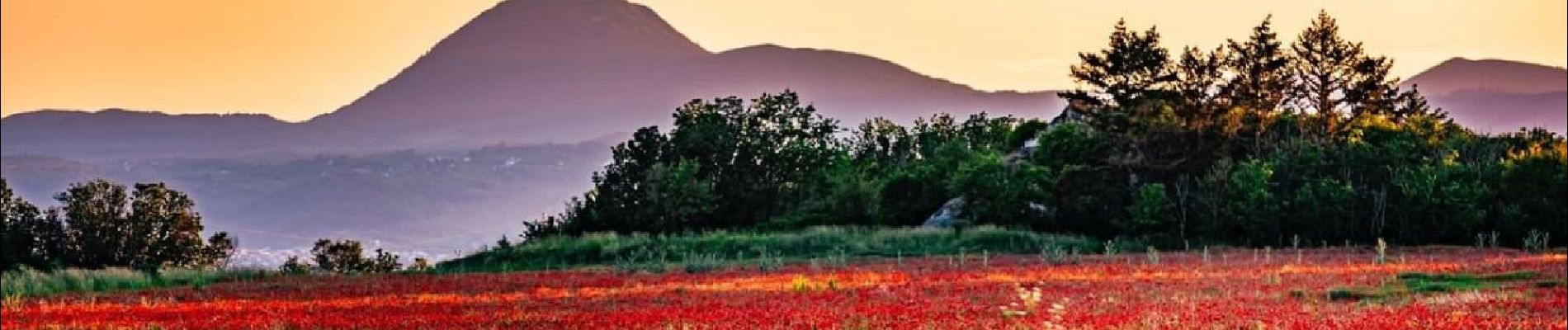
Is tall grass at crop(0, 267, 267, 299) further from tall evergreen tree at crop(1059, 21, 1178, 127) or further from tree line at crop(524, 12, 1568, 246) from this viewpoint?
tall evergreen tree at crop(1059, 21, 1178, 127)

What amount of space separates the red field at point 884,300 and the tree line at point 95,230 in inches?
1678

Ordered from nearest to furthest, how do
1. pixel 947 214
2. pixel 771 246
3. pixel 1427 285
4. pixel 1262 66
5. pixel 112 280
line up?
pixel 1427 285
pixel 112 280
pixel 771 246
pixel 947 214
pixel 1262 66

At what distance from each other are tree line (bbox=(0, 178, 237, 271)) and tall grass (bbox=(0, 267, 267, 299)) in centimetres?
2760

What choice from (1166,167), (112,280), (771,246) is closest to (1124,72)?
(1166,167)

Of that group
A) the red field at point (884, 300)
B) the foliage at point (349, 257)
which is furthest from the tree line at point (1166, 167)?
the red field at point (884, 300)

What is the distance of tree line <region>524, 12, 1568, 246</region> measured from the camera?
6134 cm

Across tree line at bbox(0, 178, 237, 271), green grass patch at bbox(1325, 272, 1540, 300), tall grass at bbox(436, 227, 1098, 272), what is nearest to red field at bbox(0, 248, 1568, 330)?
green grass patch at bbox(1325, 272, 1540, 300)

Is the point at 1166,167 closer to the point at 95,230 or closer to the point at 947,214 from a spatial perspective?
the point at 947,214

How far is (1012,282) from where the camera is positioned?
88.6 ft

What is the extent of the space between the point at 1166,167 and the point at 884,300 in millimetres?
54874

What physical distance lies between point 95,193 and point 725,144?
3781cm

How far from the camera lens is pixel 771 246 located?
2495 inches

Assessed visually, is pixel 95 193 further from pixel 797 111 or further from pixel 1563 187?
pixel 1563 187

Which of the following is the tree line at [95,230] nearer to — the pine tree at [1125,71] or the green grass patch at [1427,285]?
the pine tree at [1125,71]
